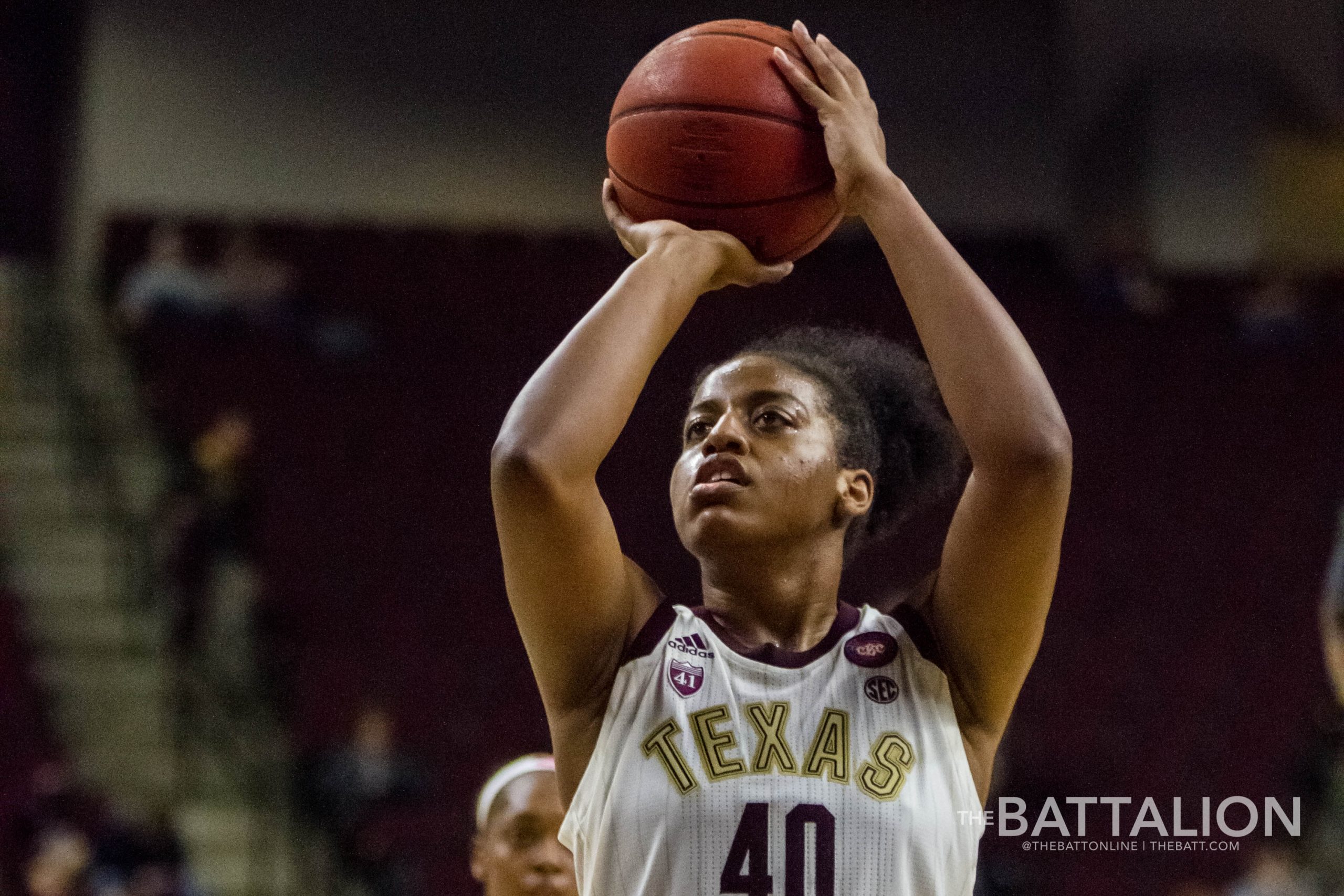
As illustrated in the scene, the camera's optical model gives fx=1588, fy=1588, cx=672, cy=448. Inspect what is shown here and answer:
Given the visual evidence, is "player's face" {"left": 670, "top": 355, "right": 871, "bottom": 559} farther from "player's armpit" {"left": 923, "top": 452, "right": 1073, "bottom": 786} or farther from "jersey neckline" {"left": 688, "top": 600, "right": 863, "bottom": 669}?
"player's armpit" {"left": 923, "top": 452, "right": 1073, "bottom": 786}

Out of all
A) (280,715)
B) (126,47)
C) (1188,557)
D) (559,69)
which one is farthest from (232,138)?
(1188,557)

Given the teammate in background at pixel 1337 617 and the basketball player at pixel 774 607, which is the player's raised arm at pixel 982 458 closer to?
the basketball player at pixel 774 607

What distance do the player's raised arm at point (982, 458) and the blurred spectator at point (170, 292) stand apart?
728 centimetres

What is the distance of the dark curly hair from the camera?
2.49 m

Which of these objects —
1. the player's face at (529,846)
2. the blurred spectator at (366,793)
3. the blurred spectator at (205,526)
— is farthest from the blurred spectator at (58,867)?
the player's face at (529,846)

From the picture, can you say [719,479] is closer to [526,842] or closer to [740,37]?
[740,37]

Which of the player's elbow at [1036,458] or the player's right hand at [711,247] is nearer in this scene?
the player's elbow at [1036,458]

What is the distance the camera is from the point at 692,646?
212 cm

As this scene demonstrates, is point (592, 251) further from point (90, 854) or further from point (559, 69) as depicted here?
point (90, 854)

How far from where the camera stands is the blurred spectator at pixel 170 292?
8.85m

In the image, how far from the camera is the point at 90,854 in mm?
5852

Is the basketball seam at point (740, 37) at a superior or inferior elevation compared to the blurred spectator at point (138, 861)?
superior

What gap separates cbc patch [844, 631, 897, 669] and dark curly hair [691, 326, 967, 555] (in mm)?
315

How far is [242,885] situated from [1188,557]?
4878 millimetres
